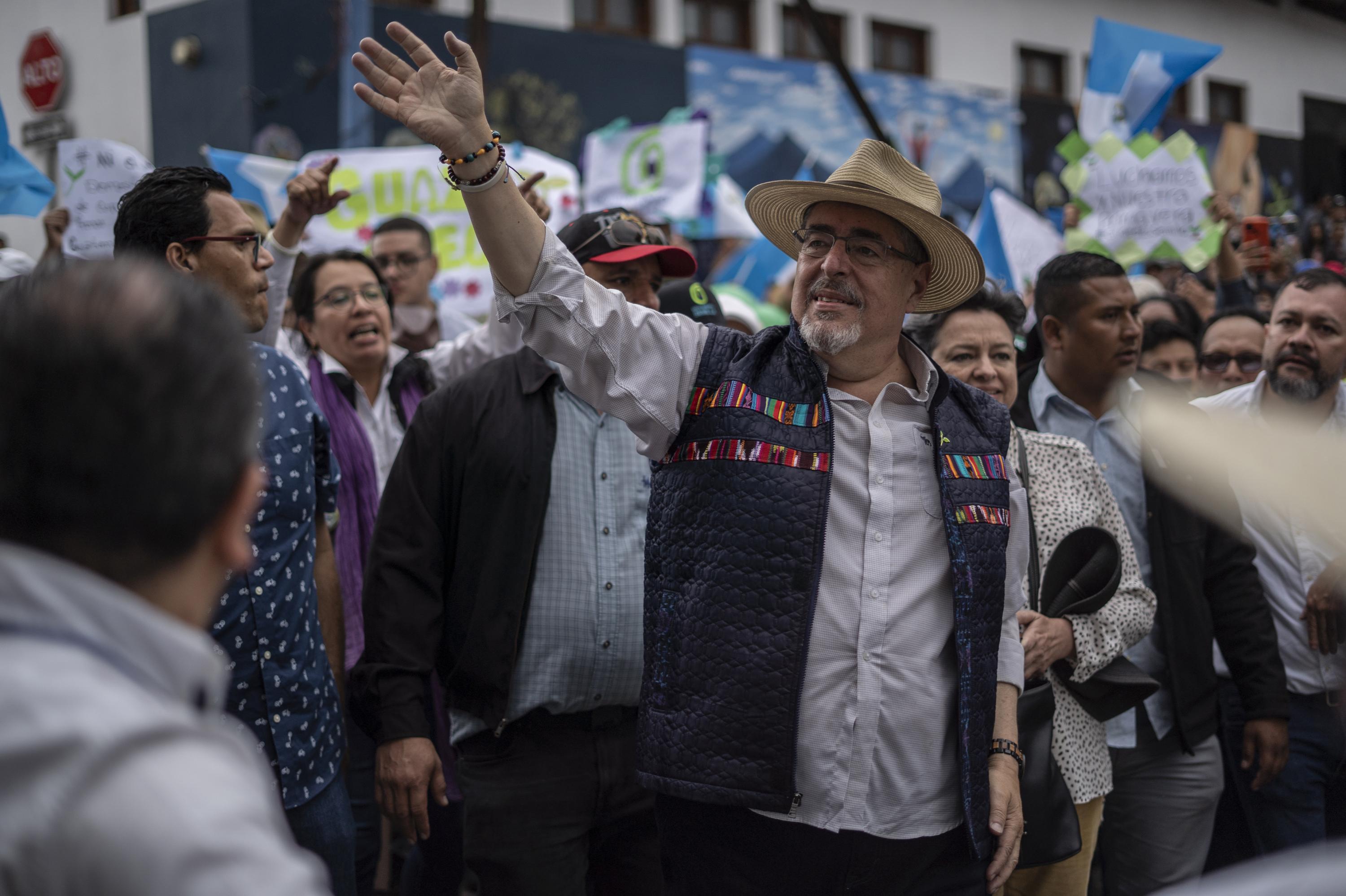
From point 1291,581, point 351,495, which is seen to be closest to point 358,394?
point 351,495

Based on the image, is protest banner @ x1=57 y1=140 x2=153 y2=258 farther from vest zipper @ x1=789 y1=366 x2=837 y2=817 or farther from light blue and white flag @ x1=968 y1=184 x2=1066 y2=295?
light blue and white flag @ x1=968 y1=184 x2=1066 y2=295

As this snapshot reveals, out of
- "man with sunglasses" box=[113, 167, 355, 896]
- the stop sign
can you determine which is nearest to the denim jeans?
"man with sunglasses" box=[113, 167, 355, 896]

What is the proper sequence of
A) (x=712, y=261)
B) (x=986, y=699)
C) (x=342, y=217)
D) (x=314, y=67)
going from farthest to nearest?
(x=712, y=261)
(x=314, y=67)
(x=342, y=217)
(x=986, y=699)

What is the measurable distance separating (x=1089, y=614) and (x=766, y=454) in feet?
4.23

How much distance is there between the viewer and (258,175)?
6473 millimetres

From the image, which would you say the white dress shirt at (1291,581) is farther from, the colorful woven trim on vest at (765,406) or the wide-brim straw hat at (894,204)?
the colorful woven trim on vest at (765,406)

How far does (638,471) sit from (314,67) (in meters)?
9.43

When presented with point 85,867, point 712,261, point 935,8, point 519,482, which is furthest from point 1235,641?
point 935,8

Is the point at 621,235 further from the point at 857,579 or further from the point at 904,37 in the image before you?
the point at 904,37

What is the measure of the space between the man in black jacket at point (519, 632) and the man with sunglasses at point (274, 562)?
19cm

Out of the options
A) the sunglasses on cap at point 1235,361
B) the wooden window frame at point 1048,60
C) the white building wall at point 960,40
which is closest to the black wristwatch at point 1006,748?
the sunglasses on cap at point 1235,361

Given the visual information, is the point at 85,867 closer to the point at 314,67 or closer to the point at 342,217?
the point at 342,217

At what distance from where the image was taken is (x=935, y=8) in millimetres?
17281

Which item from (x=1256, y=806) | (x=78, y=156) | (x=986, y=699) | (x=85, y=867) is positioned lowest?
(x=1256, y=806)
